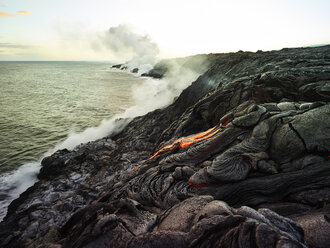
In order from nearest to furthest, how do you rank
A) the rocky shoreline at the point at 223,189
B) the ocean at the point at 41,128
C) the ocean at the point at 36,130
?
the rocky shoreline at the point at 223,189 → the ocean at the point at 36,130 → the ocean at the point at 41,128

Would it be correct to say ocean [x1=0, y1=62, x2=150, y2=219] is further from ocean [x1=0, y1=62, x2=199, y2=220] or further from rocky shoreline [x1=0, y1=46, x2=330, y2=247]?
rocky shoreline [x1=0, y1=46, x2=330, y2=247]

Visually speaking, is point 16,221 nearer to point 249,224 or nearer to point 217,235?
point 217,235

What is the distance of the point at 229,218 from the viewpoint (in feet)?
14.5

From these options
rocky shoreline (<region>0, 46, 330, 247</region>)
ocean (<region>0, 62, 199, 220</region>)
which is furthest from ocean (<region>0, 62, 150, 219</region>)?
rocky shoreline (<region>0, 46, 330, 247</region>)

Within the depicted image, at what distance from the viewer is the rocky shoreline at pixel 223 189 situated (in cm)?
455

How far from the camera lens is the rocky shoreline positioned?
455cm

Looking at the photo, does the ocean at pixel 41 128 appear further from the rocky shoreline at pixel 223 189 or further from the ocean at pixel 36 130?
the rocky shoreline at pixel 223 189

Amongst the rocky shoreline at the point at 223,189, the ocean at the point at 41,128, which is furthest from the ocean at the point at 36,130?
the rocky shoreline at the point at 223,189

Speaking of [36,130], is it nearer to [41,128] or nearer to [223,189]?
[41,128]

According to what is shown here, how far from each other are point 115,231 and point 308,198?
267 inches

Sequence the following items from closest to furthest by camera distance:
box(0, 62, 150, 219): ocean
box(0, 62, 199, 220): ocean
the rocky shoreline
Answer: the rocky shoreline < box(0, 62, 150, 219): ocean < box(0, 62, 199, 220): ocean

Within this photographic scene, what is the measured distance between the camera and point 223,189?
7418mm

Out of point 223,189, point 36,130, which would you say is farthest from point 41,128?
point 223,189

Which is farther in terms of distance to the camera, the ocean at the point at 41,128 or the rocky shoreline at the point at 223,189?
the ocean at the point at 41,128
